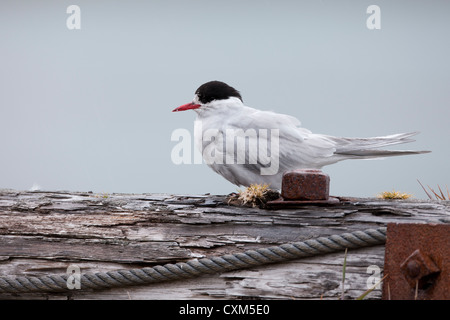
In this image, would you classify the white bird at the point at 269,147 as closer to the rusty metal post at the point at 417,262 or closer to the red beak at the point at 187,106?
the red beak at the point at 187,106

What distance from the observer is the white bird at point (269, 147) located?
13.0 feet

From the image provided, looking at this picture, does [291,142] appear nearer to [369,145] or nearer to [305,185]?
[369,145]

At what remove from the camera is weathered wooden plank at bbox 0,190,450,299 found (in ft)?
8.01

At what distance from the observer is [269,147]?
4.00 meters

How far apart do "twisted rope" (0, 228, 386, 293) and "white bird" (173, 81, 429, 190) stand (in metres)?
1.57

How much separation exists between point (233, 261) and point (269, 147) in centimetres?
170

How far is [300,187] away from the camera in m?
2.69

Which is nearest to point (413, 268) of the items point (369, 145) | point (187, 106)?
point (369, 145)

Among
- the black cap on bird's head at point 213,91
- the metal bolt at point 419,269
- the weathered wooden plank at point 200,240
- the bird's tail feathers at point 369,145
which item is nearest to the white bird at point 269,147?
the bird's tail feathers at point 369,145

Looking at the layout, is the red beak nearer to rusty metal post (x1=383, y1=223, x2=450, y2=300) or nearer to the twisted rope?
the twisted rope
